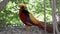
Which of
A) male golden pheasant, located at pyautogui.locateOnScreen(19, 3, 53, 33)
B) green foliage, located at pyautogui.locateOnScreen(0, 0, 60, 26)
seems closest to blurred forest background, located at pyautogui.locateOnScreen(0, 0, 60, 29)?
green foliage, located at pyautogui.locateOnScreen(0, 0, 60, 26)

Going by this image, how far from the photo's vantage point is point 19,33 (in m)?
2.08

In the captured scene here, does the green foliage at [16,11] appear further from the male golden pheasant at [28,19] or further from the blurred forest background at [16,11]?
the male golden pheasant at [28,19]

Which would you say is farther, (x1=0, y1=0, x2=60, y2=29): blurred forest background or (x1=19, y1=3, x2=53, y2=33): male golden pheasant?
(x1=0, y1=0, x2=60, y2=29): blurred forest background

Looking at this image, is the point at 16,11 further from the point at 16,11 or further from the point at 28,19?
the point at 28,19

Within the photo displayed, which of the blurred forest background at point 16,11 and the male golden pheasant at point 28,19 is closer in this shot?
the male golden pheasant at point 28,19

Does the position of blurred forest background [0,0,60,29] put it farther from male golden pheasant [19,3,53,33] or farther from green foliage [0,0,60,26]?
male golden pheasant [19,3,53,33]

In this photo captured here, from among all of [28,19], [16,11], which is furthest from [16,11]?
Answer: [28,19]

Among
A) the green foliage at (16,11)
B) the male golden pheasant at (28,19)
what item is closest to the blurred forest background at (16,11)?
the green foliage at (16,11)

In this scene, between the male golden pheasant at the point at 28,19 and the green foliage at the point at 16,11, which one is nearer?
the male golden pheasant at the point at 28,19

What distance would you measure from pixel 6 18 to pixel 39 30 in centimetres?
62

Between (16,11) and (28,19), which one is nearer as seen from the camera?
(28,19)

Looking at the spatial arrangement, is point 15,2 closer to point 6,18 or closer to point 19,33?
point 6,18

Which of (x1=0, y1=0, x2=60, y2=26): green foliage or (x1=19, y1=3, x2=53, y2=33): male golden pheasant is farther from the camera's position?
(x1=0, y1=0, x2=60, y2=26): green foliage

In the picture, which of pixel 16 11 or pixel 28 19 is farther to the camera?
pixel 16 11
